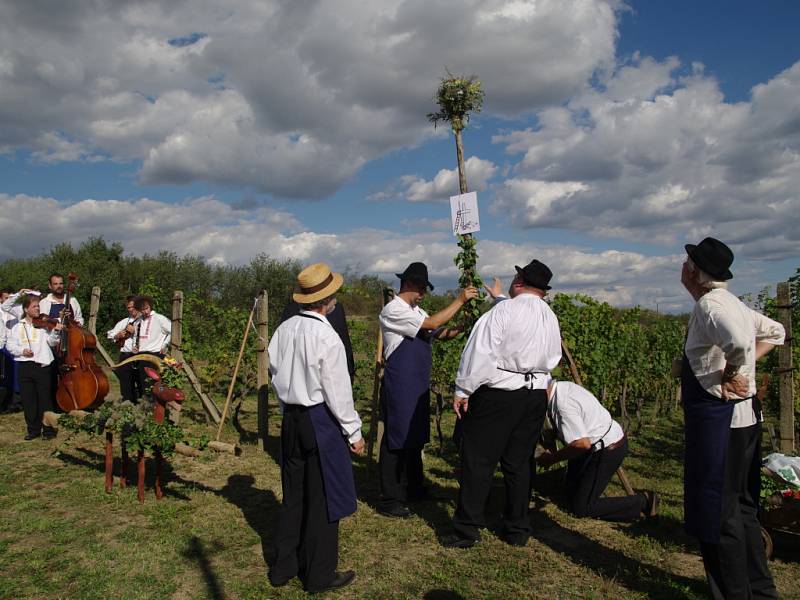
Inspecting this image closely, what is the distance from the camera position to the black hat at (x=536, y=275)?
13.9ft

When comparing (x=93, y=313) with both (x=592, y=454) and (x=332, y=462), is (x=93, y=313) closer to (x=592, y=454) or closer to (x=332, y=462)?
(x=332, y=462)

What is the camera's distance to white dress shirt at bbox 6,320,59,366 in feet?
23.5

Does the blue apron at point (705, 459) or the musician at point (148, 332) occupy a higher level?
the musician at point (148, 332)

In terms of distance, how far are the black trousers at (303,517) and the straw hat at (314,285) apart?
66 cm

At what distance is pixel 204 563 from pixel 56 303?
5.30 metres

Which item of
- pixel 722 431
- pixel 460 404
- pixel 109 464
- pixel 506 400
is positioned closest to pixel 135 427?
pixel 109 464

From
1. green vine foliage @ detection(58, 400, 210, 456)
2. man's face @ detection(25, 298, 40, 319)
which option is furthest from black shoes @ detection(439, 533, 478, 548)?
man's face @ detection(25, 298, 40, 319)

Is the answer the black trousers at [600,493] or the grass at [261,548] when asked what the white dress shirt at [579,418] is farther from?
the grass at [261,548]

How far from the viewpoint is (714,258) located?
3031 mm

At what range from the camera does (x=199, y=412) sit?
31.2 feet

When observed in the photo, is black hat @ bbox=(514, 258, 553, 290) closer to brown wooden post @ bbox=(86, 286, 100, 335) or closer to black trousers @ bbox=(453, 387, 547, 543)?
black trousers @ bbox=(453, 387, 547, 543)

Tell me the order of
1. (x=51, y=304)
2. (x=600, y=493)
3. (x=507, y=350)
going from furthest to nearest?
(x=51, y=304), (x=600, y=493), (x=507, y=350)

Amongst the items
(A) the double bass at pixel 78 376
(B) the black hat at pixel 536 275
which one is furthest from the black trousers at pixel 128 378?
(B) the black hat at pixel 536 275

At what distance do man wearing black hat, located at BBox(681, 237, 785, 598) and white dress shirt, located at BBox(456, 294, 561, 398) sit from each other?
108 cm
